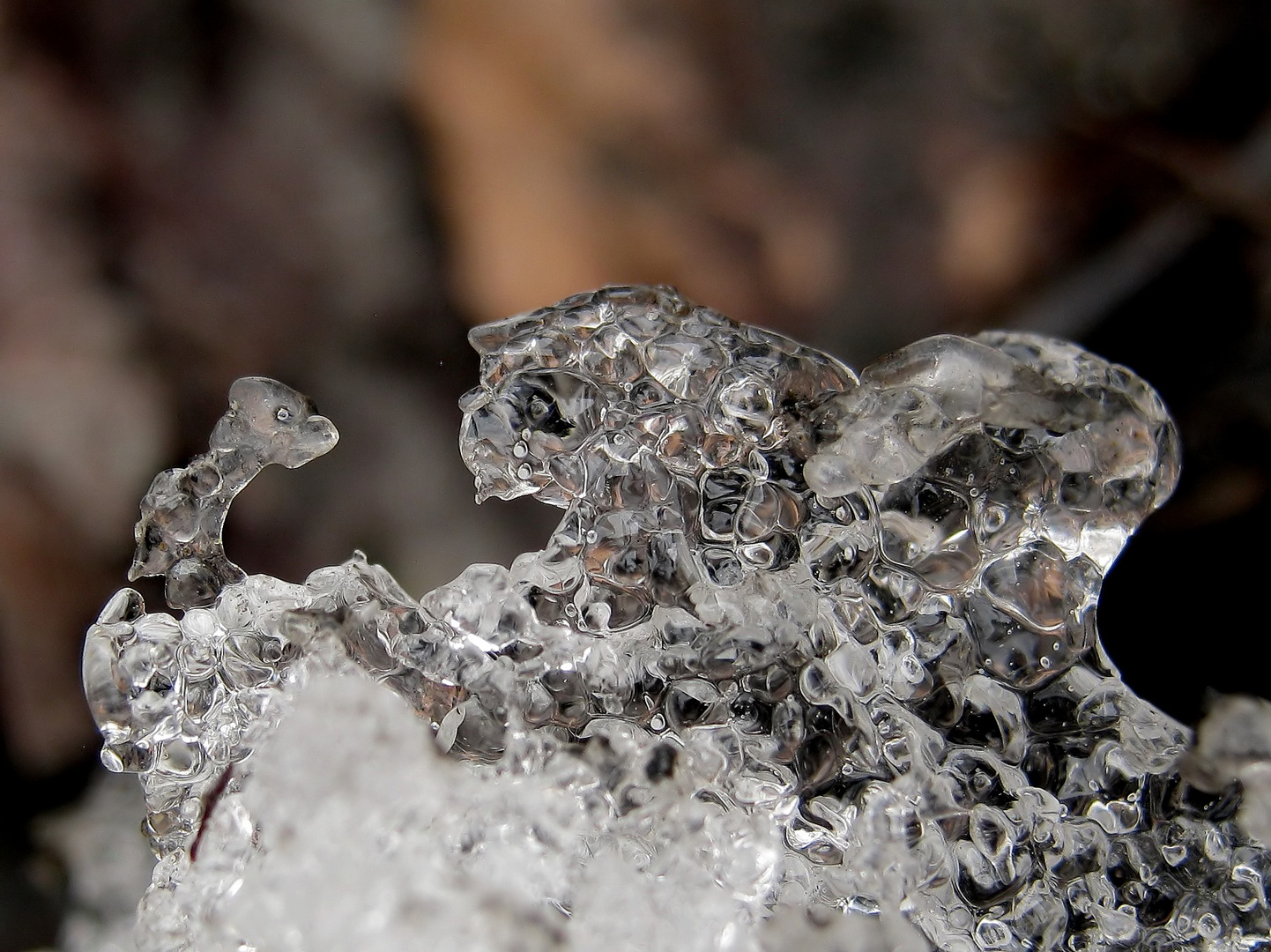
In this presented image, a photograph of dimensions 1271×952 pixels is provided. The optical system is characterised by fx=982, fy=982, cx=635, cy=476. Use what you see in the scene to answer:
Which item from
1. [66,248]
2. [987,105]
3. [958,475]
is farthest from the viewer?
[987,105]

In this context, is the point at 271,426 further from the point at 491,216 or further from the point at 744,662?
the point at 491,216

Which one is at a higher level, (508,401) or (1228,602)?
(508,401)

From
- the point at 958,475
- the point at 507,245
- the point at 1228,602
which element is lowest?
the point at 1228,602

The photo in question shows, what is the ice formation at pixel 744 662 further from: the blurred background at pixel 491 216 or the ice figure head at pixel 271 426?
the blurred background at pixel 491 216

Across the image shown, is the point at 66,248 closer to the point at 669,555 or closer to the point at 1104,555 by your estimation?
the point at 669,555

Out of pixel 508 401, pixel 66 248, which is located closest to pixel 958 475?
pixel 508 401

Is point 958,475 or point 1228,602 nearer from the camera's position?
point 958,475

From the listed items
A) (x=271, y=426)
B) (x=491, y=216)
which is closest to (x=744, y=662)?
(x=271, y=426)
